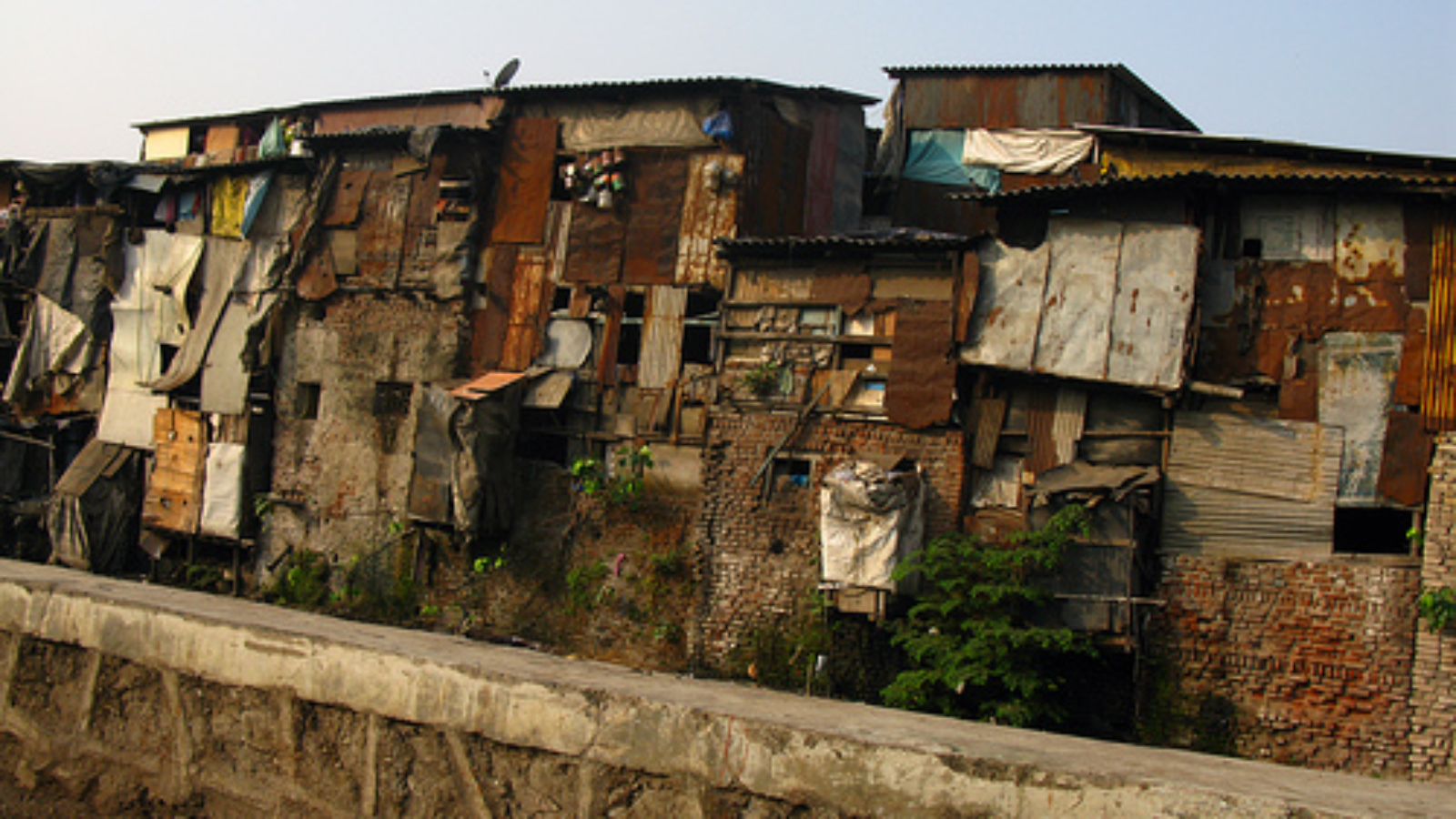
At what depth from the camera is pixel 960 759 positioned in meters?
3.80

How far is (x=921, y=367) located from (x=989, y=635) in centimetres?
296

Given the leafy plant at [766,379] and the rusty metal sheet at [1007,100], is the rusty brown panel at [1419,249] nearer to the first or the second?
the leafy plant at [766,379]

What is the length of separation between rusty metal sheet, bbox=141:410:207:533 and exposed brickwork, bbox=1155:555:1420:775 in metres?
14.1

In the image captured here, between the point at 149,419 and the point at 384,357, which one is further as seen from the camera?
the point at 149,419

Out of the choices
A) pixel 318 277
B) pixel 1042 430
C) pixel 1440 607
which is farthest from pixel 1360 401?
pixel 318 277

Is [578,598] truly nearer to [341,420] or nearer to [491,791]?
[341,420]

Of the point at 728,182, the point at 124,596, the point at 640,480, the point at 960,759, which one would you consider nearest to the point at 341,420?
the point at 640,480

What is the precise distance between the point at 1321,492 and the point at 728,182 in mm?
7408

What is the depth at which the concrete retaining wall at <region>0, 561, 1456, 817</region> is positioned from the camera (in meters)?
3.78

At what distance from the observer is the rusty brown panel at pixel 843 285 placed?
12742 millimetres

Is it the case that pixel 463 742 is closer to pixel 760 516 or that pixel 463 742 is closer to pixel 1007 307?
pixel 760 516

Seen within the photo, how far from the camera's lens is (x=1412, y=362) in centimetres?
1048

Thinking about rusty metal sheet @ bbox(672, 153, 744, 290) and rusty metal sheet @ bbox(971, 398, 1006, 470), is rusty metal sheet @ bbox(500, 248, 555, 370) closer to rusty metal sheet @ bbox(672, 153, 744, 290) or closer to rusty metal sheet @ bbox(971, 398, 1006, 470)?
rusty metal sheet @ bbox(672, 153, 744, 290)

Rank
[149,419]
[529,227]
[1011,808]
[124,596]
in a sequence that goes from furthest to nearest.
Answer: [149,419]
[529,227]
[124,596]
[1011,808]
